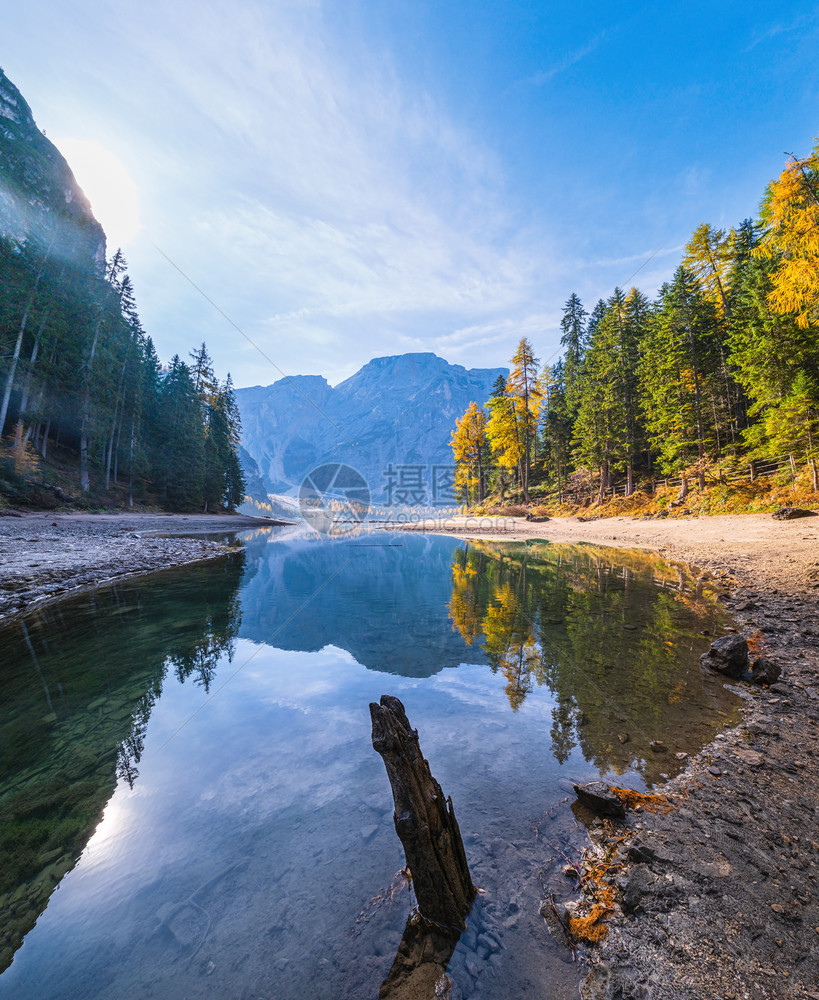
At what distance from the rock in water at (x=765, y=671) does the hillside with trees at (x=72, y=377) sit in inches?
1367

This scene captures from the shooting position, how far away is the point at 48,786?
361 centimetres

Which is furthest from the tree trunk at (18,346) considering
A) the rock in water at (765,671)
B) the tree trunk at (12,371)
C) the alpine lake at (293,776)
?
the rock in water at (765,671)

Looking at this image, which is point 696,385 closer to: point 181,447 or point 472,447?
point 472,447

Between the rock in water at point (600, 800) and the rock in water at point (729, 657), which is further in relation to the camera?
the rock in water at point (729, 657)

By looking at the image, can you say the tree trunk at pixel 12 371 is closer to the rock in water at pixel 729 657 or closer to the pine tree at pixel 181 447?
the pine tree at pixel 181 447

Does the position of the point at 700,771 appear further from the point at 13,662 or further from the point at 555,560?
the point at 555,560

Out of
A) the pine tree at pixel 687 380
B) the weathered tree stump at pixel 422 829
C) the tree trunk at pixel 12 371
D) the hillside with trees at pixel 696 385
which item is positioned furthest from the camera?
the tree trunk at pixel 12 371

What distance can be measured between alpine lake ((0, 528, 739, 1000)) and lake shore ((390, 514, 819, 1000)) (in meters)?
0.28

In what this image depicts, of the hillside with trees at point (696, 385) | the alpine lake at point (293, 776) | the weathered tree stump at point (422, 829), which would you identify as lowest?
the alpine lake at point (293, 776)

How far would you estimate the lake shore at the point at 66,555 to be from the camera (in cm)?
1048

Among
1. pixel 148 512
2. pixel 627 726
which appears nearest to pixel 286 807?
pixel 627 726

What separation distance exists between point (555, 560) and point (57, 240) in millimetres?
46684

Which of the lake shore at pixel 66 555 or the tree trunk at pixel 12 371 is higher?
the tree trunk at pixel 12 371

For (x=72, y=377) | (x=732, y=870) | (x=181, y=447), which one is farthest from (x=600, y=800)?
(x=181, y=447)
